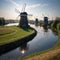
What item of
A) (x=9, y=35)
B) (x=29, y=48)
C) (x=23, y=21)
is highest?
(x=23, y=21)

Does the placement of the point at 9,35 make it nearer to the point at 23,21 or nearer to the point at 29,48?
the point at 29,48

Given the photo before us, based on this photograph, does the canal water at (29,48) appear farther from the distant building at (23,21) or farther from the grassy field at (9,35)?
the distant building at (23,21)

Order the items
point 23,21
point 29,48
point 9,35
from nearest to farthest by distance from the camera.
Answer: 1. point 29,48
2. point 9,35
3. point 23,21

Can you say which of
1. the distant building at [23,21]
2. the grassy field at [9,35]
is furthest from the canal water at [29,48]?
the distant building at [23,21]

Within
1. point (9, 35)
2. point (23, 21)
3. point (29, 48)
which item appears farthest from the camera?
point (23, 21)

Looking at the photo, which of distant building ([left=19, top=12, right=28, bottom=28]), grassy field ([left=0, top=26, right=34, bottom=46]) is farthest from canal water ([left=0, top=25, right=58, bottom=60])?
distant building ([left=19, top=12, right=28, bottom=28])

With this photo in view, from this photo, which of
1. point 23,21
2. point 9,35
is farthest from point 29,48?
point 23,21

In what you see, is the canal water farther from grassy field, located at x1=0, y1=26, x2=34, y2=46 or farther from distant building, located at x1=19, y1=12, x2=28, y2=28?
distant building, located at x1=19, y1=12, x2=28, y2=28

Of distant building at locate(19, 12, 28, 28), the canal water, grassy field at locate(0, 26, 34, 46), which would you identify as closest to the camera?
the canal water

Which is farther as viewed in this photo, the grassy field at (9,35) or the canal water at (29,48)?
the grassy field at (9,35)

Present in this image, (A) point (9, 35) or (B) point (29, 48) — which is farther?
(A) point (9, 35)

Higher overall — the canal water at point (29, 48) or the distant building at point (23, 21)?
the distant building at point (23, 21)

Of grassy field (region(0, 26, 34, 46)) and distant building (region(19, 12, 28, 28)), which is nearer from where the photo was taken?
grassy field (region(0, 26, 34, 46))

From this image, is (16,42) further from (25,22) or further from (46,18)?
(46,18)
